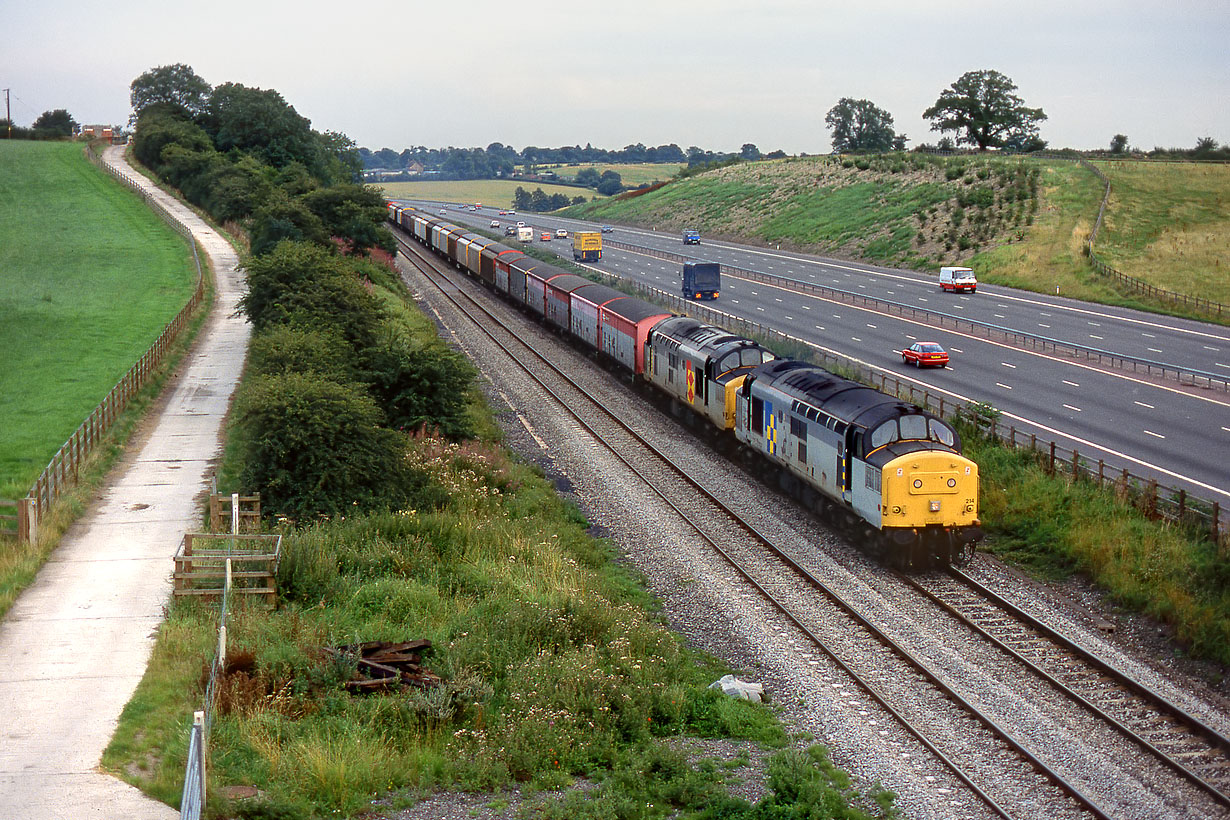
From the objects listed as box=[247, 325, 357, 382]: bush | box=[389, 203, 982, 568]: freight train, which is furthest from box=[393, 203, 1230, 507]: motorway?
box=[247, 325, 357, 382]: bush

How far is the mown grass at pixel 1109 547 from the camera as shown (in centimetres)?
2089

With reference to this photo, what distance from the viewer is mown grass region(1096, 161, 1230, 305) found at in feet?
246

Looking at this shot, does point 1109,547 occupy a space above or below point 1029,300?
below

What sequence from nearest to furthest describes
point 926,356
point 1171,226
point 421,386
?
1. point 421,386
2. point 926,356
3. point 1171,226

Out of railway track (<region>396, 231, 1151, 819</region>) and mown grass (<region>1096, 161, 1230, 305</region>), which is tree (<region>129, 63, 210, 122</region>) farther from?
railway track (<region>396, 231, 1151, 819</region>)

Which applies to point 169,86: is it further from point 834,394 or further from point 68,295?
point 834,394

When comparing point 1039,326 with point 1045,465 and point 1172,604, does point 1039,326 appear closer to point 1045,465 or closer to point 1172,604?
point 1045,465

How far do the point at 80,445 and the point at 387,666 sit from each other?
15.4 metres

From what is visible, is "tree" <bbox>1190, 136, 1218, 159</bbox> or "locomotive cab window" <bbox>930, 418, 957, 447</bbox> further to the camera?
"tree" <bbox>1190, 136, 1218, 159</bbox>

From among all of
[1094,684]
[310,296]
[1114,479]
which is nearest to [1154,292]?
[1114,479]

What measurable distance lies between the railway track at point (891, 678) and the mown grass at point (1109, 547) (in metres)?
5.28

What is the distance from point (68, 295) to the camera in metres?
59.9

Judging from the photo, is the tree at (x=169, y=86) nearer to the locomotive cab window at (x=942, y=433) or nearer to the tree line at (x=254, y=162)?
the tree line at (x=254, y=162)

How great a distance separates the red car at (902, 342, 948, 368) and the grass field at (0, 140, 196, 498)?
3190 centimetres
